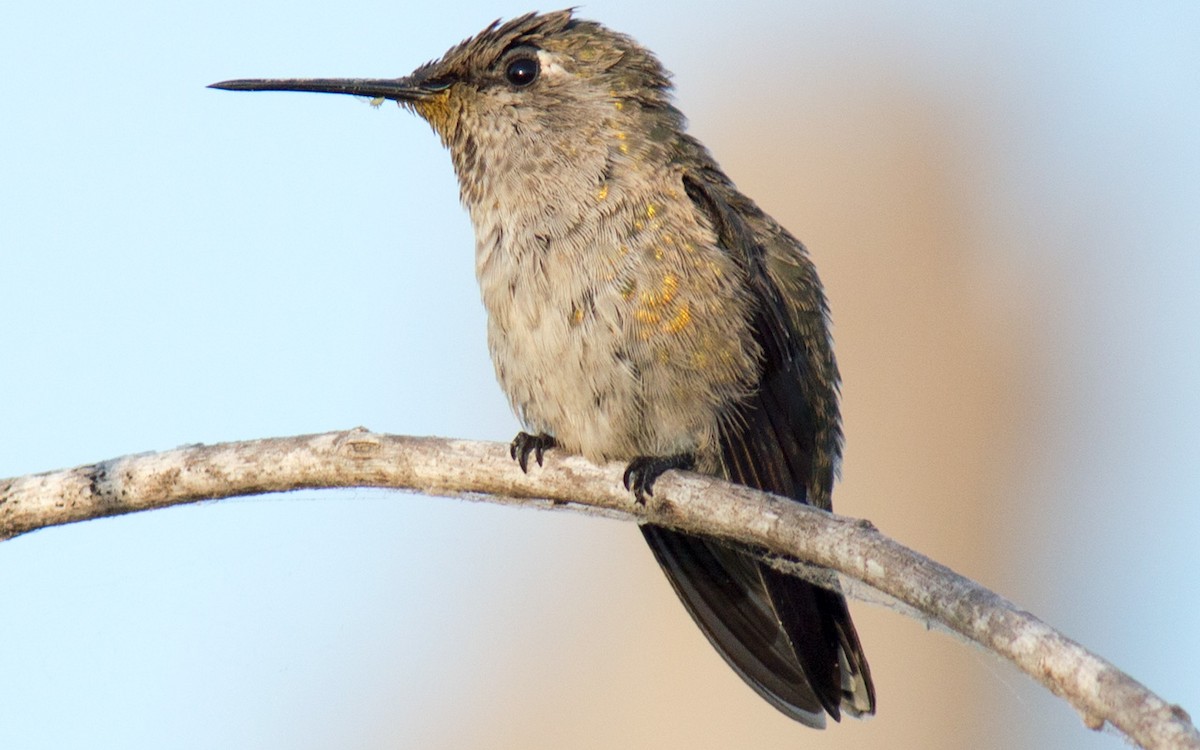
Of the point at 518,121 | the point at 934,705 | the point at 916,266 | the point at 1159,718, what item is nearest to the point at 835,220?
the point at 916,266

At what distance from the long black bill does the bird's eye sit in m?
0.25

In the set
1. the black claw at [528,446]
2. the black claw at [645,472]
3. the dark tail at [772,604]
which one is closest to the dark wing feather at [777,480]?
the dark tail at [772,604]

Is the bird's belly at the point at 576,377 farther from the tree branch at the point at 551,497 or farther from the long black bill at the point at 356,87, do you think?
the long black bill at the point at 356,87

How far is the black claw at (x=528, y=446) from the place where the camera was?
4.02m

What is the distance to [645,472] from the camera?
155 inches

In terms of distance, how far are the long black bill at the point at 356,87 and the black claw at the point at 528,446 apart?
1.35m

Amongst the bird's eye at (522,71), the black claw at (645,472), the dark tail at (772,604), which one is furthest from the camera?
the bird's eye at (522,71)

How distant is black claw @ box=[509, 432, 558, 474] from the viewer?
402cm

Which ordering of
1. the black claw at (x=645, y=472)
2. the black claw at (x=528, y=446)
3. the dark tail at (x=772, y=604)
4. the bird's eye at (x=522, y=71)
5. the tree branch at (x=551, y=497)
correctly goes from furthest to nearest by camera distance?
the bird's eye at (x=522, y=71)
the dark tail at (x=772, y=604)
the black claw at (x=528, y=446)
the black claw at (x=645, y=472)
the tree branch at (x=551, y=497)

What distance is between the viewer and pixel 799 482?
176 inches

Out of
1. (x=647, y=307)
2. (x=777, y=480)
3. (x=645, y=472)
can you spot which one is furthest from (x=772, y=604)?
(x=647, y=307)

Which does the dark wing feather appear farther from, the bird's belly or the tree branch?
the tree branch

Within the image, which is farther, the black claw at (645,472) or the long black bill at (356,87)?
the long black bill at (356,87)

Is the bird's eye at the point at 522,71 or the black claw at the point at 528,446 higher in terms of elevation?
the bird's eye at the point at 522,71
